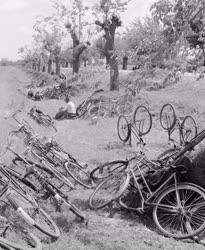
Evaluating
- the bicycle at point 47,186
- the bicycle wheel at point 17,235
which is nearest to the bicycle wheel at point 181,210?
the bicycle at point 47,186

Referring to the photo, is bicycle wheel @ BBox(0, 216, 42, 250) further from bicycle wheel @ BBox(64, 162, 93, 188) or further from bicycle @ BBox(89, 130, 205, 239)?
bicycle wheel @ BBox(64, 162, 93, 188)

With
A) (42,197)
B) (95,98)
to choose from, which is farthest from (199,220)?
(95,98)

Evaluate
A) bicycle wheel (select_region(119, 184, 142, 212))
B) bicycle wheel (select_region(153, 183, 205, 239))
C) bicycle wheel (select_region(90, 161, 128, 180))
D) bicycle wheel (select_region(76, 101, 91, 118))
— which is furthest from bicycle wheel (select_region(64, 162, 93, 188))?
bicycle wheel (select_region(76, 101, 91, 118))

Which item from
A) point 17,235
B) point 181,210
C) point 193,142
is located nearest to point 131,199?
point 181,210

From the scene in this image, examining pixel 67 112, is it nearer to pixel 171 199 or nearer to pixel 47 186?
pixel 47 186

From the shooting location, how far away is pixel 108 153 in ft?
47.6

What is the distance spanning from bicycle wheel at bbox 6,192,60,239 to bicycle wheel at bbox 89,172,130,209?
6.12 ft

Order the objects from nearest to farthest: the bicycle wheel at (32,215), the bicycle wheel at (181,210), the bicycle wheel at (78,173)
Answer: the bicycle wheel at (32,215)
the bicycle wheel at (181,210)
the bicycle wheel at (78,173)

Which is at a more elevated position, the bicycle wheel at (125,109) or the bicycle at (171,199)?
the bicycle at (171,199)

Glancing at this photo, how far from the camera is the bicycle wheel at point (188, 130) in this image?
14070 mm

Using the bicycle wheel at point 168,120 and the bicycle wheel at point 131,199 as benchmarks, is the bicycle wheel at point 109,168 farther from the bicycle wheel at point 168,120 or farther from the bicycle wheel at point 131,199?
the bicycle wheel at point 168,120

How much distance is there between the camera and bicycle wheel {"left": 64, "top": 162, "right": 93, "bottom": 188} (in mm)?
10521

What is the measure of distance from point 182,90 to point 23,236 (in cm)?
2341

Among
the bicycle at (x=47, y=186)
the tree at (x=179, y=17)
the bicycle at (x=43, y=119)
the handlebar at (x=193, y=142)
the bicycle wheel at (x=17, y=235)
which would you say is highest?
the tree at (x=179, y=17)
